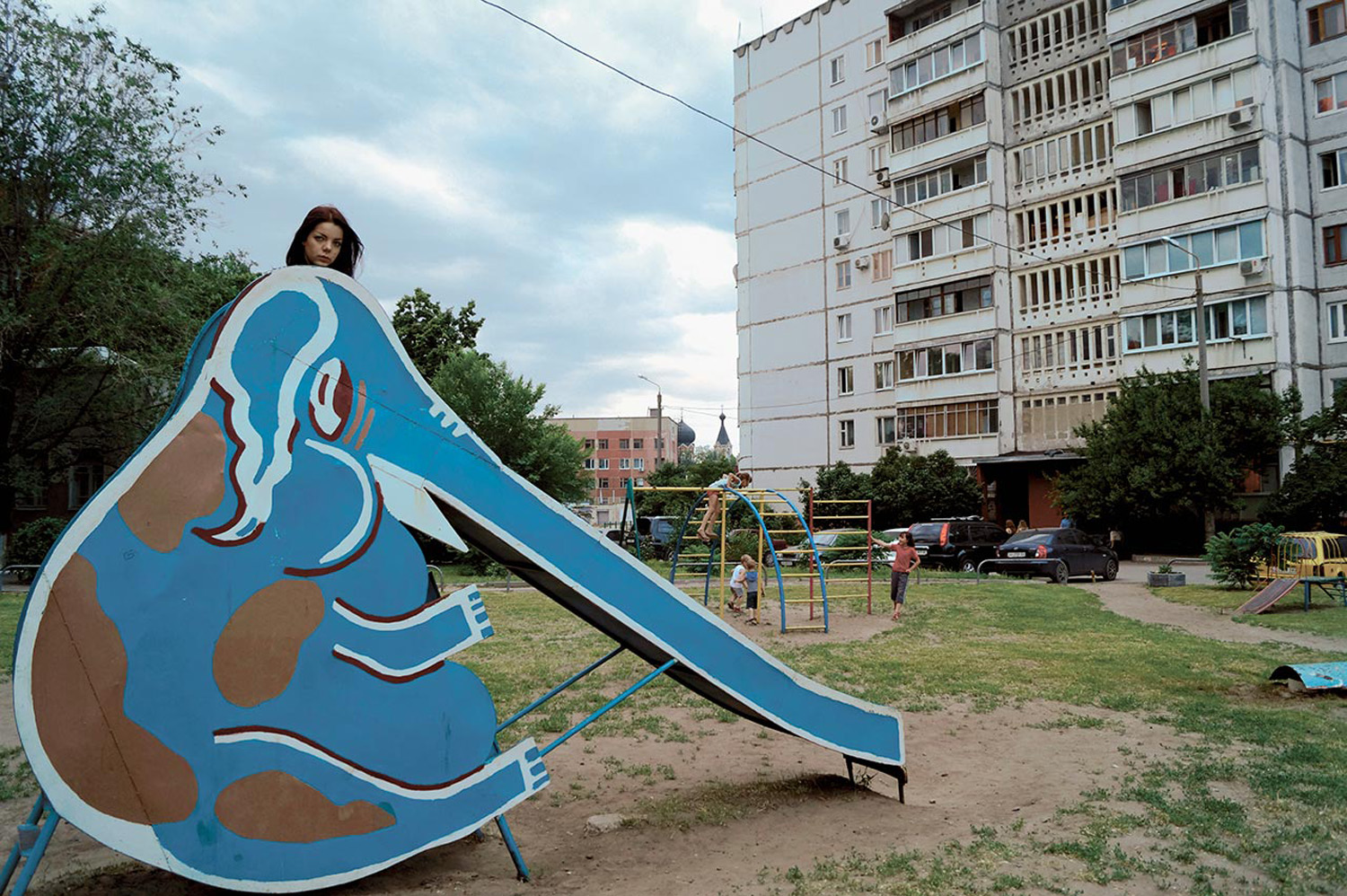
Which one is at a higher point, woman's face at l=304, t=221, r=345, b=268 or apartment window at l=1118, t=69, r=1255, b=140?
apartment window at l=1118, t=69, r=1255, b=140

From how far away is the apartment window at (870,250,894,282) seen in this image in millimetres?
45875

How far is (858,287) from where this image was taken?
155ft

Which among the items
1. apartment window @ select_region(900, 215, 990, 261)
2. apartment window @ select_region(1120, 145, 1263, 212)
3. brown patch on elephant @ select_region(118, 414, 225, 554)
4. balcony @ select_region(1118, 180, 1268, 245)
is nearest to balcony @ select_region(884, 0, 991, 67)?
apartment window @ select_region(900, 215, 990, 261)

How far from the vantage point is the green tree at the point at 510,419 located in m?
37.3

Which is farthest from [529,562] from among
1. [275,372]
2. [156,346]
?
[156,346]

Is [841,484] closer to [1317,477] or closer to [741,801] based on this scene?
[1317,477]

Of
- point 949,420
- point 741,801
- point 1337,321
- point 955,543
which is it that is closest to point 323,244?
point 741,801

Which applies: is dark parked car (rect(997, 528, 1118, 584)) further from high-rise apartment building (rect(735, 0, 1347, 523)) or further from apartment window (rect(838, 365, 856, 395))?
apartment window (rect(838, 365, 856, 395))

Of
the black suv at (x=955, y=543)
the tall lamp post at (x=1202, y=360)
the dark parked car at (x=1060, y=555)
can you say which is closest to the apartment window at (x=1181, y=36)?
the tall lamp post at (x=1202, y=360)

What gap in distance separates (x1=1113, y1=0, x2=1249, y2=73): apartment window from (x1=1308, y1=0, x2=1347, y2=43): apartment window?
2.78 meters

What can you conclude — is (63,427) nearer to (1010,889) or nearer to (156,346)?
(156,346)

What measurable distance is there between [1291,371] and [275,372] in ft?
122

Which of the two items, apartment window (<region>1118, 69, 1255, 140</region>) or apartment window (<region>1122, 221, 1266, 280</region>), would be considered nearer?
apartment window (<region>1122, 221, 1266, 280</region>)

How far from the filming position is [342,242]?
5359 mm
